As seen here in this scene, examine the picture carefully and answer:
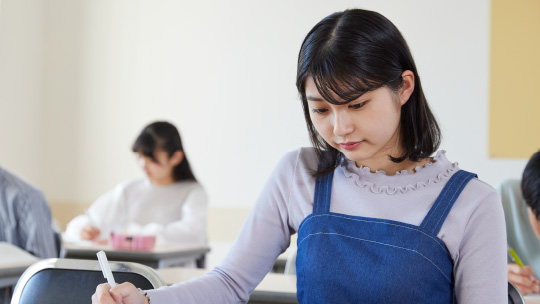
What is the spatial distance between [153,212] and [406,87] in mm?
3140

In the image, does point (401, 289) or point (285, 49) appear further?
point (285, 49)

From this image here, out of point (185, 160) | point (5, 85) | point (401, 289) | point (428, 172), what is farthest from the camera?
point (5, 85)

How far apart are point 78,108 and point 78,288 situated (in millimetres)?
4565

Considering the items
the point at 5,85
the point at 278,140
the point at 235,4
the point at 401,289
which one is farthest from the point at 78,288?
the point at 5,85

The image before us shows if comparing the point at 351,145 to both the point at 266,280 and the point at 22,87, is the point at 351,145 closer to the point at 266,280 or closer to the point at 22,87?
the point at 266,280

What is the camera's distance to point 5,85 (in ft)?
18.1

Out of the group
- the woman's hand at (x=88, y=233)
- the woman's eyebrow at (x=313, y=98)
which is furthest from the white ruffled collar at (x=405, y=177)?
the woman's hand at (x=88, y=233)

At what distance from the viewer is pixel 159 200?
13.9 feet

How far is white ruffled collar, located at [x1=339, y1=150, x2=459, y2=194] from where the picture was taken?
4.15 feet

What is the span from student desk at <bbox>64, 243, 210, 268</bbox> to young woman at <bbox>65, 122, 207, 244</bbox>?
592mm

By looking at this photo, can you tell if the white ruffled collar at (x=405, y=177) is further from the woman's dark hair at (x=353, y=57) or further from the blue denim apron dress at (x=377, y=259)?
the woman's dark hair at (x=353, y=57)

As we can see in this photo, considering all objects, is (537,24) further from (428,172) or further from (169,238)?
(428,172)

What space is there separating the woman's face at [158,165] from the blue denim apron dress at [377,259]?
2.94 metres

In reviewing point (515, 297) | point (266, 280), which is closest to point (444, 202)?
point (515, 297)
